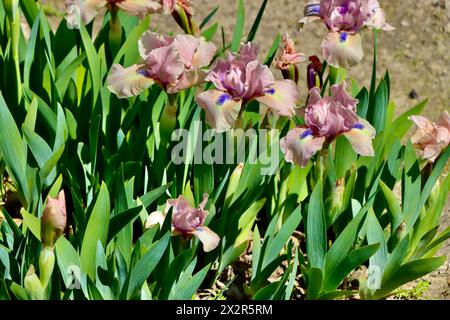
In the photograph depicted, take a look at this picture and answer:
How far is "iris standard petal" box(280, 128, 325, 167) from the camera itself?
2484 mm

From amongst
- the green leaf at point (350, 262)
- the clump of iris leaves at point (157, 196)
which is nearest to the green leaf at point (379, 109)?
the clump of iris leaves at point (157, 196)

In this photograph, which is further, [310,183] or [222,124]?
[310,183]

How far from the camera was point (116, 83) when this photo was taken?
104 inches

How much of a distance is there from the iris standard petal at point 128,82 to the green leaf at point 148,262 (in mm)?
489

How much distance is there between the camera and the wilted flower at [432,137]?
2.76m

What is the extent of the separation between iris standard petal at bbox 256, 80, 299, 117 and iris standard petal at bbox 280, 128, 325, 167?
71 mm

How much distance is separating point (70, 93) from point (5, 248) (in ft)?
2.55

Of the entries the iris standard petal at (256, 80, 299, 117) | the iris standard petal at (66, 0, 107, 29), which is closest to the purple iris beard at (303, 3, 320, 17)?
the iris standard petal at (256, 80, 299, 117)

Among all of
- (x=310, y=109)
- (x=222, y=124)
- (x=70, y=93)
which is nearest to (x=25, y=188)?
(x=70, y=93)

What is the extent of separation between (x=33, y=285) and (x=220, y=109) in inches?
28.5

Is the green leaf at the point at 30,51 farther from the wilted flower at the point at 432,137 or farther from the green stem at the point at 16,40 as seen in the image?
the wilted flower at the point at 432,137

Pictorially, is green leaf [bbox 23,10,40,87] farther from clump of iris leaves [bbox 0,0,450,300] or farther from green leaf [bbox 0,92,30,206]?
green leaf [bbox 0,92,30,206]
